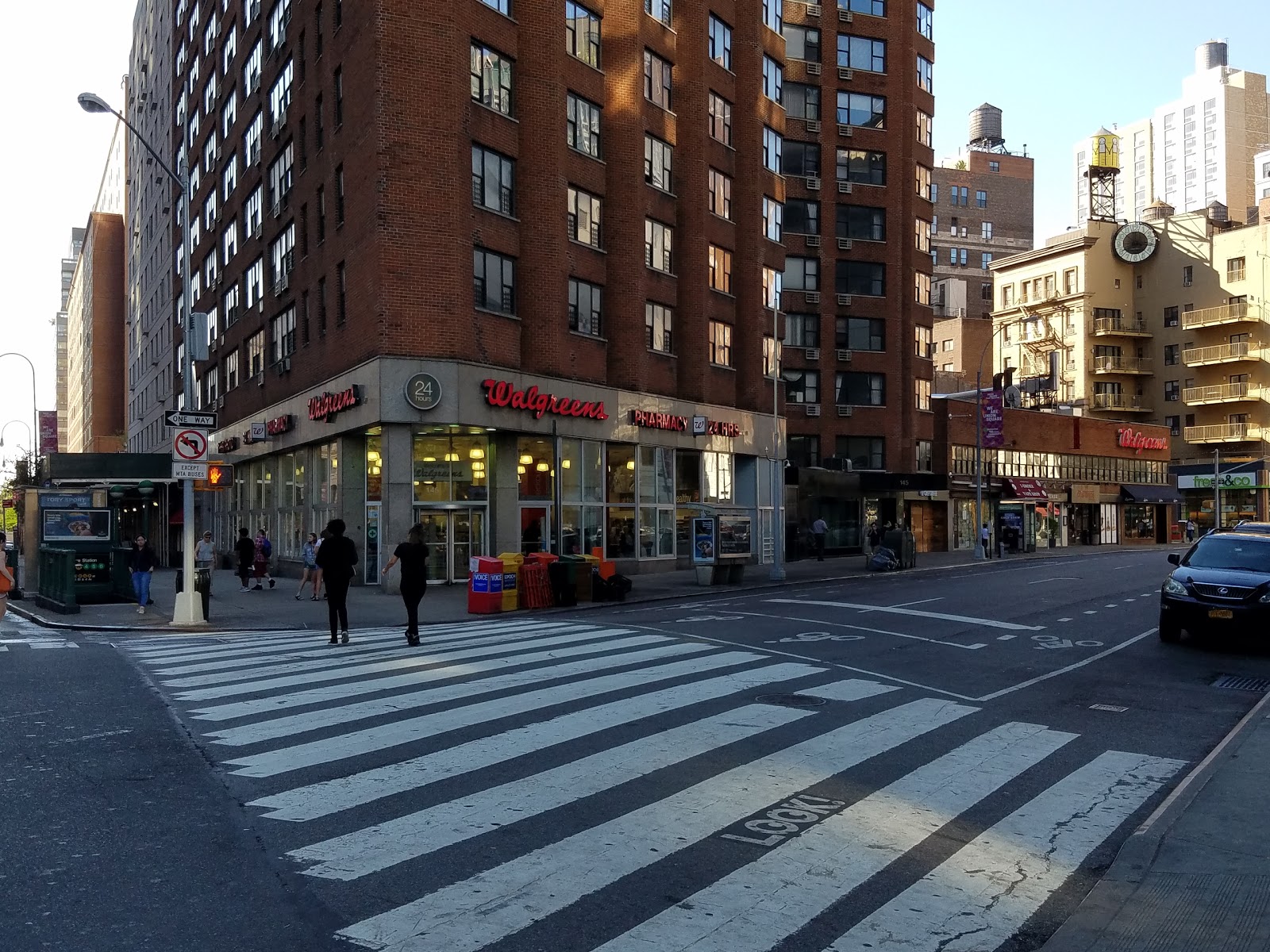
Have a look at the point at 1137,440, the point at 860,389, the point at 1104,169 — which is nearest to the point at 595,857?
the point at 860,389

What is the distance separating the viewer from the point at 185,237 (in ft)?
78.5

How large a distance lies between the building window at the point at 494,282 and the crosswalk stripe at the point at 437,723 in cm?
1950

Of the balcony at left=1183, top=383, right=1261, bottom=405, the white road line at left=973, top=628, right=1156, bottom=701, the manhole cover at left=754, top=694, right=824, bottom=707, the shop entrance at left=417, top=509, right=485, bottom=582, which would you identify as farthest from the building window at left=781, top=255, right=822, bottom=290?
the manhole cover at left=754, top=694, right=824, bottom=707

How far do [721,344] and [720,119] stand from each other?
347 inches

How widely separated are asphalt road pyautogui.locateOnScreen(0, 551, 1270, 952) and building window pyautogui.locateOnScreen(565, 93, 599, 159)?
2364 centimetres

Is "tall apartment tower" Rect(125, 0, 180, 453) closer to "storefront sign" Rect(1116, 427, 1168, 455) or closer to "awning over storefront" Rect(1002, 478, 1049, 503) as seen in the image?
"awning over storefront" Rect(1002, 478, 1049, 503)

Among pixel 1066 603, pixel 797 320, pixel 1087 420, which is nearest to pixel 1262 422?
pixel 1087 420

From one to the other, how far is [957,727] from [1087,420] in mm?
66172

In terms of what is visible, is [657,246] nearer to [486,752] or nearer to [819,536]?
[819,536]

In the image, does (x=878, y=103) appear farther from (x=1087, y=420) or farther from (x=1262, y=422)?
(x=1262, y=422)

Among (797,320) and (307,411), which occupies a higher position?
(797,320)

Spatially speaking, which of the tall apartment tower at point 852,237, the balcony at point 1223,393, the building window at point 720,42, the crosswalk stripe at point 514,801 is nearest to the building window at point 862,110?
the tall apartment tower at point 852,237

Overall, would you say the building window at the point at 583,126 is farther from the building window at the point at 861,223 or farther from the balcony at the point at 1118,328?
the balcony at the point at 1118,328

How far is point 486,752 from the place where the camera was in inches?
347
